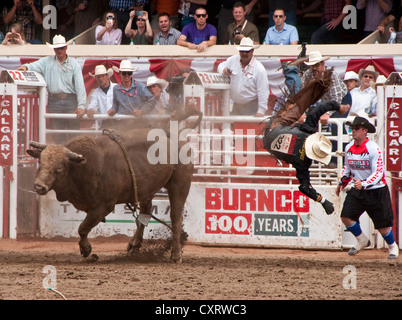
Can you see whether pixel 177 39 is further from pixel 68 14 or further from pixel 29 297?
pixel 29 297

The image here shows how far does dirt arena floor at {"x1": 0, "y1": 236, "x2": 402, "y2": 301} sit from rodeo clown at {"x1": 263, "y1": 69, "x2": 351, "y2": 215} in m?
0.91

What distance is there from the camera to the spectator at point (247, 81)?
9664mm

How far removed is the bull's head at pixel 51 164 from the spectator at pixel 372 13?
708 cm

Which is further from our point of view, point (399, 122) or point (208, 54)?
point (208, 54)

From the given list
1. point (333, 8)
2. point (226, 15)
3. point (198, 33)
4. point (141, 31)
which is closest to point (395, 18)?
point (333, 8)

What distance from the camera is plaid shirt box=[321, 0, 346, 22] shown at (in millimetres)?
12344

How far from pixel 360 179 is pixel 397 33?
435 cm

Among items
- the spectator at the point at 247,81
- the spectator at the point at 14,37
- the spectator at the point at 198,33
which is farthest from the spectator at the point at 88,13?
the spectator at the point at 247,81

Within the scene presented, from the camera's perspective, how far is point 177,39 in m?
12.4

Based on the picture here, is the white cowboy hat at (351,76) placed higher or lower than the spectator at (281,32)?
lower

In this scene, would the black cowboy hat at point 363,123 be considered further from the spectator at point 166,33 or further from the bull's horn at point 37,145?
the spectator at point 166,33

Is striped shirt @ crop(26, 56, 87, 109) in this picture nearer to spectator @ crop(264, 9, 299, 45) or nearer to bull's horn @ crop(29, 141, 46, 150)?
bull's horn @ crop(29, 141, 46, 150)

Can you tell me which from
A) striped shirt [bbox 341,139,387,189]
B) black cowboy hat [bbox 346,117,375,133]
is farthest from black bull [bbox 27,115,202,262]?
black cowboy hat [bbox 346,117,375,133]

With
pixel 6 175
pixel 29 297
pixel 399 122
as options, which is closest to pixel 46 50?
pixel 6 175
